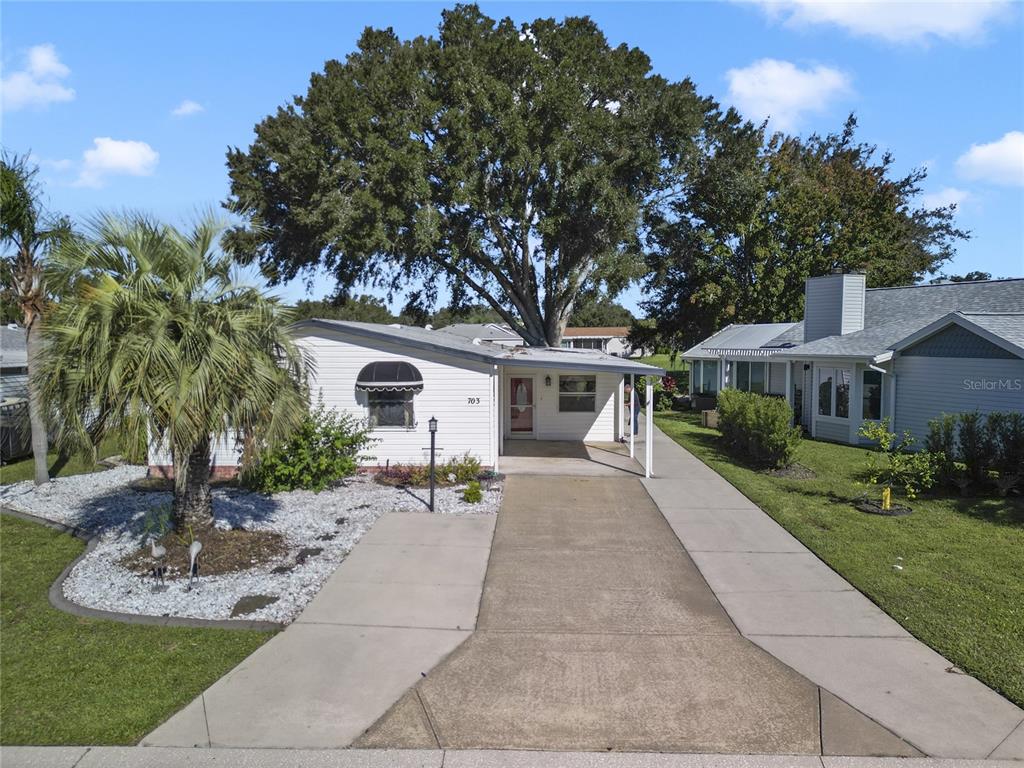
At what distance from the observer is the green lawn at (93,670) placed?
5.06 m

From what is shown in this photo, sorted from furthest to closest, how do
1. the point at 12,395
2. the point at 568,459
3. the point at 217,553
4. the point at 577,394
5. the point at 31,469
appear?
1. the point at 577,394
2. the point at 12,395
3. the point at 568,459
4. the point at 31,469
5. the point at 217,553

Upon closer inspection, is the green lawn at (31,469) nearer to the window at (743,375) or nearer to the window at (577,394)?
the window at (577,394)

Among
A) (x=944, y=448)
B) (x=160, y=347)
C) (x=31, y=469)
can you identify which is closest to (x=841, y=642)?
(x=160, y=347)

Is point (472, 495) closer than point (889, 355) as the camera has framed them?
Yes

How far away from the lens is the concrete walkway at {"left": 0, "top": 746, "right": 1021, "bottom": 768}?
4.69 metres

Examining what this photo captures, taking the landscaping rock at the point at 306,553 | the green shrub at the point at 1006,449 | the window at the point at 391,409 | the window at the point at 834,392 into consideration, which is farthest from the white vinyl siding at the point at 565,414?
the landscaping rock at the point at 306,553

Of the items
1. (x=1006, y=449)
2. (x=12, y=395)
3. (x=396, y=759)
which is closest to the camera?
(x=396, y=759)

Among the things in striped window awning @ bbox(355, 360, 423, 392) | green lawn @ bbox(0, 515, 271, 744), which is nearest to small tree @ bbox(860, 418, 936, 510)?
striped window awning @ bbox(355, 360, 423, 392)

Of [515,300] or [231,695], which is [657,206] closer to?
[515,300]

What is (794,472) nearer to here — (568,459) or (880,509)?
(880,509)

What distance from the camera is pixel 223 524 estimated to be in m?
10.5

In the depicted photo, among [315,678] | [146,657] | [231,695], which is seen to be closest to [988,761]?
[315,678]

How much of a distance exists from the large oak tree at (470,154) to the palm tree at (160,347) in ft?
54.7

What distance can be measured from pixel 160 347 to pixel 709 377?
26.9 meters
